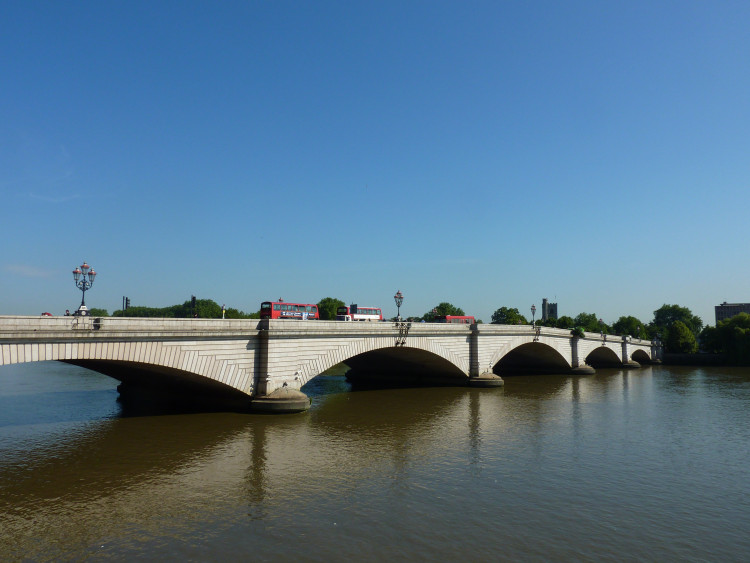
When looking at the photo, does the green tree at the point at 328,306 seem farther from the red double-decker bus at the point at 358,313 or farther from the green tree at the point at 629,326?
the green tree at the point at 629,326

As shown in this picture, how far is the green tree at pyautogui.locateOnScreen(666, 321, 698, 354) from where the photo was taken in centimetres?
10012

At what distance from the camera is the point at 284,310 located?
133 ft

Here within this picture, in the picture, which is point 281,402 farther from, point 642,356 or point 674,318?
point 674,318

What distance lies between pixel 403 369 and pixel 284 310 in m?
13.4

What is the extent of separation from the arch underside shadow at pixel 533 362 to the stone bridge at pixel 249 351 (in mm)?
11141

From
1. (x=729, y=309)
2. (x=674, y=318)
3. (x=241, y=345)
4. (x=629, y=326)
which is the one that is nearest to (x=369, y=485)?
(x=241, y=345)

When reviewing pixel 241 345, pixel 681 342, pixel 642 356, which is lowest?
pixel 642 356

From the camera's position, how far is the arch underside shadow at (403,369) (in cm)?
4194

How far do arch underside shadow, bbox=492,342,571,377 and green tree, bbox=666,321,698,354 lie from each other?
53.8 metres

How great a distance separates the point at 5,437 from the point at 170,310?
144m

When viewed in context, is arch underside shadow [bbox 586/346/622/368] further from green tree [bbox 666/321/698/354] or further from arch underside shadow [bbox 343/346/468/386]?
arch underside shadow [bbox 343/346/468/386]

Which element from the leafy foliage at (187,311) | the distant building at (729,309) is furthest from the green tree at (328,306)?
the distant building at (729,309)

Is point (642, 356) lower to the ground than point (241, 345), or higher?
lower

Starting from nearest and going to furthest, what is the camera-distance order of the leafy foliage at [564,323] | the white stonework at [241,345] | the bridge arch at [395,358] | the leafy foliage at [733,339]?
the white stonework at [241,345] → the bridge arch at [395,358] → the leafy foliage at [733,339] → the leafy foliage at [564,323]
